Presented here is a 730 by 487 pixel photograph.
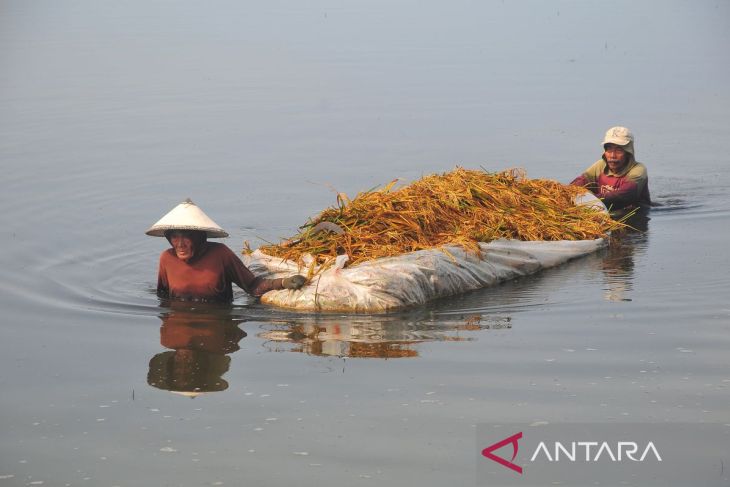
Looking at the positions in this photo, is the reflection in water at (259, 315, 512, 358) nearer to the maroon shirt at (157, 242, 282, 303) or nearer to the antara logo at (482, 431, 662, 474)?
the maroon shirt at (157, 242, 282, 303)

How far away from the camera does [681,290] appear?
933 centimetres

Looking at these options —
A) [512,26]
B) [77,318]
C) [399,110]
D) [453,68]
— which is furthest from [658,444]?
[512,26]

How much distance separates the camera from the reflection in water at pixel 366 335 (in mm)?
7929

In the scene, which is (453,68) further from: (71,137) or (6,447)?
(6,447)

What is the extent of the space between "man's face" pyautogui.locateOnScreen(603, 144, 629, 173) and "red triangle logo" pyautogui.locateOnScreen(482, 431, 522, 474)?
6.19 metres

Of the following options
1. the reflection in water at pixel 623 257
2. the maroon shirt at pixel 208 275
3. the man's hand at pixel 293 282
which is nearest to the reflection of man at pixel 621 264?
the reflection in water at pixel 623 257

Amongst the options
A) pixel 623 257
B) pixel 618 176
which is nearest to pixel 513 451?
pixel 623 257

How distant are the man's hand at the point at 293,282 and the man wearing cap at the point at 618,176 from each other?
13.9 feet

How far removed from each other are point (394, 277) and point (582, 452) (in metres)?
2.79

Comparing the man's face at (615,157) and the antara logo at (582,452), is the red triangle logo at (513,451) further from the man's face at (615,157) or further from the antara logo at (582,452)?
the man's face at (615,157)

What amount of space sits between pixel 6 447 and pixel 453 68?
16.7m

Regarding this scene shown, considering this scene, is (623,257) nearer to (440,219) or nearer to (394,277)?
(440,219)

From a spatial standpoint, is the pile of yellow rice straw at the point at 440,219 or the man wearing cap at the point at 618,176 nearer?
the pile of yellow rice straw at the point at 440,219

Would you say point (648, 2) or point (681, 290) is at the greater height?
point (648, 2)
